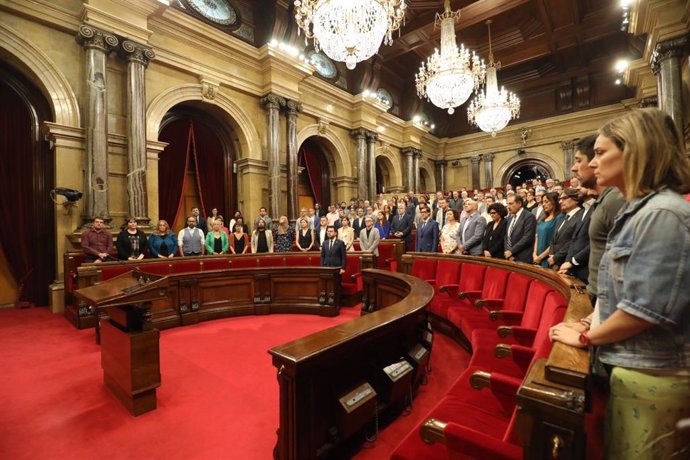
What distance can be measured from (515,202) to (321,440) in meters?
3.33

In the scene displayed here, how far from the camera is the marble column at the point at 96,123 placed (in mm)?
5445

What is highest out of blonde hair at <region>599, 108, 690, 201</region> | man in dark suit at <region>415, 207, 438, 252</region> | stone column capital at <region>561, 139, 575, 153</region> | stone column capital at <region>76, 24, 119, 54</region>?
stone column capital at <region>76, 24, 119, 54</region>

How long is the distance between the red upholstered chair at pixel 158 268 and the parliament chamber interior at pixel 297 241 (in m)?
0.03

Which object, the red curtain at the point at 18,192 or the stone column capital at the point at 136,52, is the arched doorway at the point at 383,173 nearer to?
the stone column capital at the point at 136,52

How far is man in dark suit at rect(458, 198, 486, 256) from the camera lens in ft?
14.8

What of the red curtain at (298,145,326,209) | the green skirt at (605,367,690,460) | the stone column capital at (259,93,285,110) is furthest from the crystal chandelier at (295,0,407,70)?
the red curtain at (298,145,326,209)

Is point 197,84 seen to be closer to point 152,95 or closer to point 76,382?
point 152,95

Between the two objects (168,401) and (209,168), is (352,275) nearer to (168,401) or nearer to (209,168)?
(168,401)

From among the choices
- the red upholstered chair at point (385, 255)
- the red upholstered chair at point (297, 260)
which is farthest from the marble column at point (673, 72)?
the red upholstered chair at point (297, 260)

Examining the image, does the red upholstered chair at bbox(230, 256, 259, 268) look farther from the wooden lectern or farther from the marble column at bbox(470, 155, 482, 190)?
the marble column at bbox(470, 155, 482, 190)

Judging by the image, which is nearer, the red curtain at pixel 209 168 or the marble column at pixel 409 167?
the red curtain at pixel 209 168

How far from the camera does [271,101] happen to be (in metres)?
8.22

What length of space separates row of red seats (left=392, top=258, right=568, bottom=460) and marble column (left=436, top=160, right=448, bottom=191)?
1246 cm

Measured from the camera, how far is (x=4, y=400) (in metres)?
2.46
